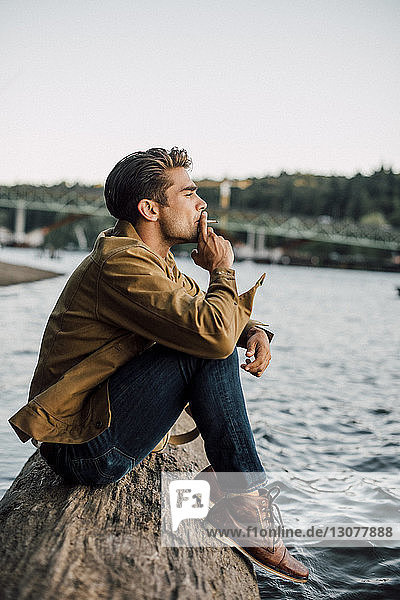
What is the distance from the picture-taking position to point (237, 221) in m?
72.2

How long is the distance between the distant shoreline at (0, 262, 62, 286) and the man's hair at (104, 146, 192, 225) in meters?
19.9

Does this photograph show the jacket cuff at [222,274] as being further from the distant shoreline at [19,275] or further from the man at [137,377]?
the distant shoreline at [19,275]

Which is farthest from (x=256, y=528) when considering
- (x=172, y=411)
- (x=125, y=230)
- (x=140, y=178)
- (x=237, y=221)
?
(x=237, y=221)

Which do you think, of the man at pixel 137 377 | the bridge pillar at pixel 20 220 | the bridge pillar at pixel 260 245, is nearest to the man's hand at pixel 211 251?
the man at pixel 137 377

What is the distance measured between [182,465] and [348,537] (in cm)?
87

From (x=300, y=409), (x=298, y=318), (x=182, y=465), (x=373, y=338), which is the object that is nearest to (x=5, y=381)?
(x=300, y=409)

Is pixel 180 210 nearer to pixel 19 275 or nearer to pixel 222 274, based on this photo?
pixel 222 274

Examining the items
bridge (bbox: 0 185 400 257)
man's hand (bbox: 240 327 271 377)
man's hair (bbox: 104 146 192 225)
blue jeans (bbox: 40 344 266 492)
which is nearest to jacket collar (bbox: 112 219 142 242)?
man's hair (bbox: 104 146 192 225)

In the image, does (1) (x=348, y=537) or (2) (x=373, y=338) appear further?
(2) (x=373, y=338)

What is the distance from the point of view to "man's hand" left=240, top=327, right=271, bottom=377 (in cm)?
206

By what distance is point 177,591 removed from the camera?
1.42 metres

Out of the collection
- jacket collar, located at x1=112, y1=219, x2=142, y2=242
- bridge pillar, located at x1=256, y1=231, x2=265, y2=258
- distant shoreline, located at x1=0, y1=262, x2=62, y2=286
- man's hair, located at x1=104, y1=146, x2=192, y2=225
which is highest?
man's hair, located at x1=104, y1=146, x2=192, y2=225

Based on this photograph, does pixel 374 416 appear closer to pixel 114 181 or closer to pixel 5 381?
pixel 5 381

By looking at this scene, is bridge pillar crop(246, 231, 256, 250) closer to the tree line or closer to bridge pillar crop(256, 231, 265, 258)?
bridge pillar crop(256, 231, 265, 258)
